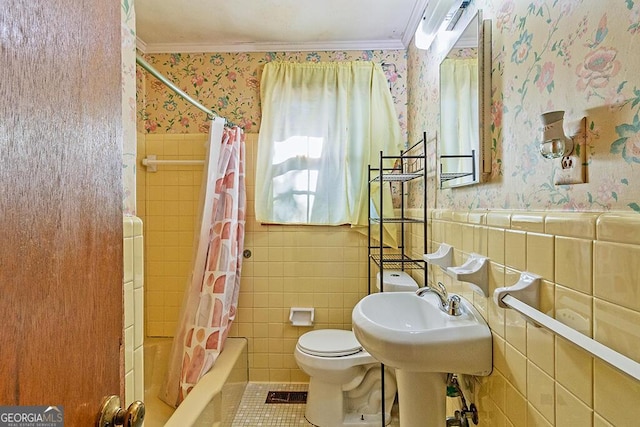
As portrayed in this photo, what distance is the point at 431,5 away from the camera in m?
1.46

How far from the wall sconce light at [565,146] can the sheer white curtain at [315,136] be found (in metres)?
1.55

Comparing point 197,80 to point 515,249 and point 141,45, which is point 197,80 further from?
point 515,249

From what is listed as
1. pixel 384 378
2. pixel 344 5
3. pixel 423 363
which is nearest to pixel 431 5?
pixel 344 5

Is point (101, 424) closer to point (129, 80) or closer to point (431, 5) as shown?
point (129, 80)

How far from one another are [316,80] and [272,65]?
1.06 feet

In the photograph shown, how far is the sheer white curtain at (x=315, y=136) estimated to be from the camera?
225 centimetres

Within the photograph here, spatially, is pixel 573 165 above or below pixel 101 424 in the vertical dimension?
above

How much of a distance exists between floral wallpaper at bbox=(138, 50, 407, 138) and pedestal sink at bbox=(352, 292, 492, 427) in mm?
1562

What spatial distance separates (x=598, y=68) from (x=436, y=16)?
39.0 inches

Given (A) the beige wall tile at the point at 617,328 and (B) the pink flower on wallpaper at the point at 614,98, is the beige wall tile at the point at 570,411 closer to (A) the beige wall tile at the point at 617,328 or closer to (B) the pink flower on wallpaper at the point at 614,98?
(A) the beige wall tile at the point at 617,328

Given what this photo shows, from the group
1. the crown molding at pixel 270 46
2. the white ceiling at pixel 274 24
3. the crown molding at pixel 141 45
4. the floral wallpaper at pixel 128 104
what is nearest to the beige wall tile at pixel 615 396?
the floral wallpaper at pixel 128 104

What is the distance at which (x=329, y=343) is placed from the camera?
6.29 feet

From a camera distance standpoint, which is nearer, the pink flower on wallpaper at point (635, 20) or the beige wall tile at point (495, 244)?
the pink flower on wallpaper at point (635, 20)

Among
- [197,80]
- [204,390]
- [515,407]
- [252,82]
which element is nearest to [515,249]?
[515,407]
